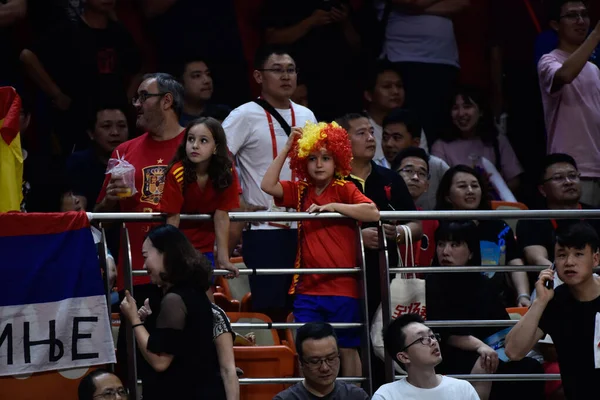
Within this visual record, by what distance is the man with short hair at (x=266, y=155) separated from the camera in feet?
25.7

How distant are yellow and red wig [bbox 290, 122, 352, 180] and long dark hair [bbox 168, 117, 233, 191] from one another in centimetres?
57

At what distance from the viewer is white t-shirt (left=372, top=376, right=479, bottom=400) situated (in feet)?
20.4

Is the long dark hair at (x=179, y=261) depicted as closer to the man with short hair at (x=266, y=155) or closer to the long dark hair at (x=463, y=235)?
the man with short hair at (x=266, y=155)

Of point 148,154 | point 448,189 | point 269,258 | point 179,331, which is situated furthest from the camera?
point 448,189

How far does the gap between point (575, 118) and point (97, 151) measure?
4000mm

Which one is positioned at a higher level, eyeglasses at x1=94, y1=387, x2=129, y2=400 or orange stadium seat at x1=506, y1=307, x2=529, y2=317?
orange stadium seat at x1=506, y1=307, x2=529, y2=317

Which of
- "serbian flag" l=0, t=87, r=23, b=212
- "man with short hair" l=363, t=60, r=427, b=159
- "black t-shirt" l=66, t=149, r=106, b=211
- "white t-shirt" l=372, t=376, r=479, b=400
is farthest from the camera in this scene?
"man with short hair" l=363, t=60, r=427, b=159

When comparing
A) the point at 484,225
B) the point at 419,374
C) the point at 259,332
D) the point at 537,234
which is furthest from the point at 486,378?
the point at 537,234

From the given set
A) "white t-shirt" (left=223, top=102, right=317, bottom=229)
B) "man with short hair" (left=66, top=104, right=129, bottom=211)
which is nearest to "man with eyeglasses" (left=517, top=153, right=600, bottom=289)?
"white t-shirt" (left=223, top=102, right=317, bottom=229)

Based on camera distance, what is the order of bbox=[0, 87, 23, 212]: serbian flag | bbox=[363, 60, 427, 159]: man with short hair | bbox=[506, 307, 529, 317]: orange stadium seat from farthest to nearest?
bbox=[363, 60, 427, 159]: man with short hair → bbox=[506, 307, 529, 317]: orange stadium seat → bbox=[0, 87, 23, 212]: serbian flag

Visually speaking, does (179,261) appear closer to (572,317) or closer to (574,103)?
(572,317)

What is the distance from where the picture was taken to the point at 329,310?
7117 mm

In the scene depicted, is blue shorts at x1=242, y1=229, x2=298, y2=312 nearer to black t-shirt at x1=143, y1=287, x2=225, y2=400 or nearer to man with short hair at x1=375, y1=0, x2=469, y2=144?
black t-shirt at x1=143, y1=287, x2=225, y2=400

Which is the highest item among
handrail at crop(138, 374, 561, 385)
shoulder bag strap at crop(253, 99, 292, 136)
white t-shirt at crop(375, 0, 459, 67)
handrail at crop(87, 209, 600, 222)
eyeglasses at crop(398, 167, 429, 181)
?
white t-shirt at crop(375, 0, 459, 67)
